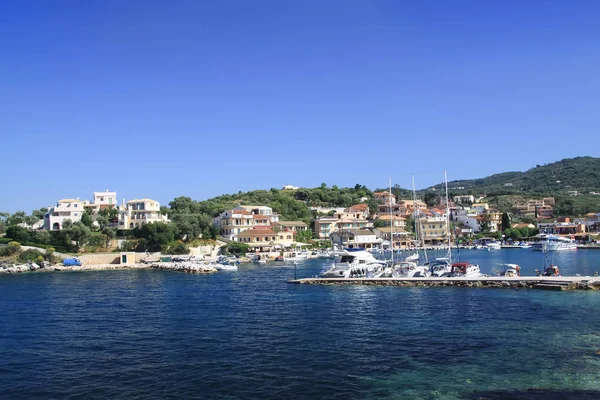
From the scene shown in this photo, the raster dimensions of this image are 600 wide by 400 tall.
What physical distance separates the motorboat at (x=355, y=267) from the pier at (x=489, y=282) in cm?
143

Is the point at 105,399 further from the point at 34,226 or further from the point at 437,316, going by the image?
the point at 34,226

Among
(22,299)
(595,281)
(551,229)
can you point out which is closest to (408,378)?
(595,281)

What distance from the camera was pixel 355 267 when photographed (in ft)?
153

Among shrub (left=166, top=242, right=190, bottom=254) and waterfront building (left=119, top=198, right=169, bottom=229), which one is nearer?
shrub (left=166, top=242, right=190, bottom=254)

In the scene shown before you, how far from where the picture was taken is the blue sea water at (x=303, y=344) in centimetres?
1755

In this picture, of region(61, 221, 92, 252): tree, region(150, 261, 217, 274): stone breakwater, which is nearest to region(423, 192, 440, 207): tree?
region(150, 261, 217, 274): stone breakwater

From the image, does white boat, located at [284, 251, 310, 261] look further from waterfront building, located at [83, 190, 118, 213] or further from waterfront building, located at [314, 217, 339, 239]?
waterfront building, located at [83, 190, 118, 213]

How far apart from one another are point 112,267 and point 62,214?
76.9 feet

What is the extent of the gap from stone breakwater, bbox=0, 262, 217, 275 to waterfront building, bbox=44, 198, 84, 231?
50.1ft

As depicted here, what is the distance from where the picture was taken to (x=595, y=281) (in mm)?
36188

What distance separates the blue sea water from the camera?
57.6 ft

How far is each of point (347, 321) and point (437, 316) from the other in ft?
17.1

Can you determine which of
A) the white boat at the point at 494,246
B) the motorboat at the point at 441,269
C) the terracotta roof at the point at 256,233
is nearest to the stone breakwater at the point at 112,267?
the terracotta roof at the point at 256,233

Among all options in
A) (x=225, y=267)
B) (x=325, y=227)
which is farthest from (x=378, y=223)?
(x=225, y=267)
